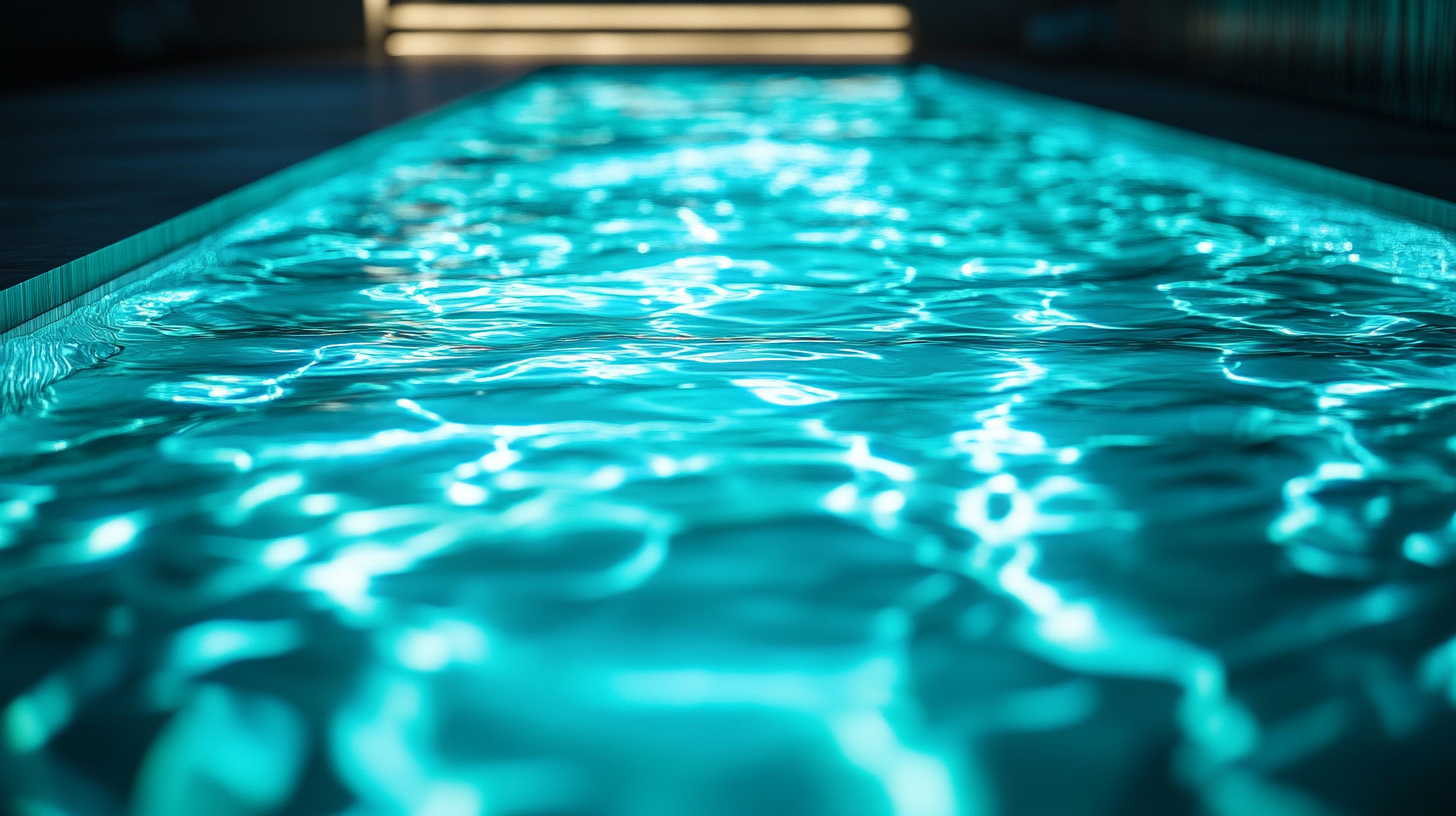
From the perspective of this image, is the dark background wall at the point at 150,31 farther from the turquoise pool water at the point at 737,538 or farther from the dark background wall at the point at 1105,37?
the turquoise pool water at the point at 737,538

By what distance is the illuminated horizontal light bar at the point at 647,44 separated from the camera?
10844mm

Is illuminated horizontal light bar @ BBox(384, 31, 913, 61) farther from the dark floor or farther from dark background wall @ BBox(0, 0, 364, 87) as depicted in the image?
the dark floor

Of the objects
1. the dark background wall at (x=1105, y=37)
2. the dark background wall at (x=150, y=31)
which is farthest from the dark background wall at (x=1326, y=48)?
the dark background wall at (x=150, y=31)

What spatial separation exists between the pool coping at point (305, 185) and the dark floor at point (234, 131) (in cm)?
4

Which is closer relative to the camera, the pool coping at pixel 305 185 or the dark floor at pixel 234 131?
the pool coping at pixel 305 185

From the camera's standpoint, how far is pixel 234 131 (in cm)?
482

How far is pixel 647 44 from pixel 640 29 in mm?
219

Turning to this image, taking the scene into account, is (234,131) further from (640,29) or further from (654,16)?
(654,16)

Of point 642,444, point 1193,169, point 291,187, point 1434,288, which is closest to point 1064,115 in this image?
point 1193,169

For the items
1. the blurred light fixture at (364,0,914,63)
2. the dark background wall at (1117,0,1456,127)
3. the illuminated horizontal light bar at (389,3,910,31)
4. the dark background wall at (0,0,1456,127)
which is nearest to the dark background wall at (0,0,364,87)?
the dark background wall at (0,0,1456,127)

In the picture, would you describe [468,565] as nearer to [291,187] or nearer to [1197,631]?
[1197,631]

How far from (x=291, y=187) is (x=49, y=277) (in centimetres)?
157

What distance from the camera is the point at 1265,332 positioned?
257 centimetres

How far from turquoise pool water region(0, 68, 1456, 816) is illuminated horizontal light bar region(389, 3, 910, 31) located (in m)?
8.33
